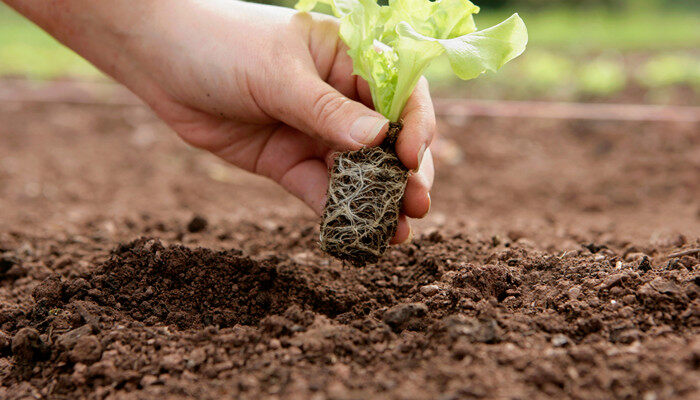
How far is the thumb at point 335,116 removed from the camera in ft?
7.47

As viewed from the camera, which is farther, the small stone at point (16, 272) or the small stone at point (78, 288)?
the small stone at point (16, 272)

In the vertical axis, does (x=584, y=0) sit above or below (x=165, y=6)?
above

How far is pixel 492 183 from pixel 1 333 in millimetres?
4035

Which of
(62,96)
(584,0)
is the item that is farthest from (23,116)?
(584,0)

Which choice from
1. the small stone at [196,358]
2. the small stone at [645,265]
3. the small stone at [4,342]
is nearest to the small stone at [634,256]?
the small stone at [645,265]

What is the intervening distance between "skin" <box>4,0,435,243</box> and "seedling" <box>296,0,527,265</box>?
0.08 metres

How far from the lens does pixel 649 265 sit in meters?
2.28

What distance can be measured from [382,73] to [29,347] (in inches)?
63.0

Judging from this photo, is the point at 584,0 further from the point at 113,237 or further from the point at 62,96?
the point at 113,237

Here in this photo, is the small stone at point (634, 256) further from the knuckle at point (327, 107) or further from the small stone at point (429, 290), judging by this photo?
the knuckle at point (327, 107)

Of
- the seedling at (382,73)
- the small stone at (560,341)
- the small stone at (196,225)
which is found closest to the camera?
the small stone at (560,341)

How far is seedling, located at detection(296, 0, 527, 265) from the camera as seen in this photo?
2.25m

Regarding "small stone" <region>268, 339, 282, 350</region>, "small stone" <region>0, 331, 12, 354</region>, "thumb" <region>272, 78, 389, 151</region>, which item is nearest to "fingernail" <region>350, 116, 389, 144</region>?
"thumb" <region>272, 78, 389, 151</region>

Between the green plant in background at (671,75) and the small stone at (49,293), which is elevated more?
the green plant in background at (671,75)
